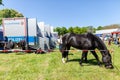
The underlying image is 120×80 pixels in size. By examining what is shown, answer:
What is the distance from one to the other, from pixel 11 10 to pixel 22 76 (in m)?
66.8

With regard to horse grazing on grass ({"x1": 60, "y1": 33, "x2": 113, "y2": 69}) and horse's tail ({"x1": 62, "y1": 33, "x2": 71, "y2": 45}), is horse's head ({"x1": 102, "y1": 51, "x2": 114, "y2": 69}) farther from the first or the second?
horse's tail ({"x1": 62, "y1": 33, "x2": 71, "y2": 45})

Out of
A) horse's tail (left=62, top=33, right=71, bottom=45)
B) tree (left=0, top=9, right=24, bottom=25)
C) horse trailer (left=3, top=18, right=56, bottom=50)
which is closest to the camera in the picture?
horse's tail (left=62, top=33, right=71, bottom=45)

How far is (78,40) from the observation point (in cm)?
1232

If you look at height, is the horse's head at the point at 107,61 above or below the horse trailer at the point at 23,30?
below

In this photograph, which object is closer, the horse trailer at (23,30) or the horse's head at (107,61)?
the horse's head at (107,61)

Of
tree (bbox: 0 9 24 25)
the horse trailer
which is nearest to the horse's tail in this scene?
the horse trailer

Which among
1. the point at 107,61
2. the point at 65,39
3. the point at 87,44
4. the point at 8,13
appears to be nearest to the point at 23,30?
the point at 65,39

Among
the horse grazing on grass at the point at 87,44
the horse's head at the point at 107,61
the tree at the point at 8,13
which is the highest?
the tree at the point at 8,13

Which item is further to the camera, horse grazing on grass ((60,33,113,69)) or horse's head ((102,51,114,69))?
A: horse grazing on grass ((60,33,113,69))

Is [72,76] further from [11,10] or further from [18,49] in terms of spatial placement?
[11,10]

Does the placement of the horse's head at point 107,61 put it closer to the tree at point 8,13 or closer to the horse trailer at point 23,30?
the horse trailer at point 23,30

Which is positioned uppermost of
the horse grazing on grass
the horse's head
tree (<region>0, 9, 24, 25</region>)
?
tree (<region>0, 9, 24, 25</region>)

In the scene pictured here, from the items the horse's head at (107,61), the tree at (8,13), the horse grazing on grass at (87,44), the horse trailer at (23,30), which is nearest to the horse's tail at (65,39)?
the horse grazing on grass at (87,44)

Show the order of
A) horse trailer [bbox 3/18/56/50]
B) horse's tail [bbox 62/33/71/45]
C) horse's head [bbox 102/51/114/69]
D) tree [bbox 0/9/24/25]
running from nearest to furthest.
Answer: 1. horse's head [bbox 102/51/114/69]
2. horse's tail [bbox 62/33/71/45]
3. horse trailer [bbox 3/18/56/50]
4. tree [bbox 0/9/24/25]
